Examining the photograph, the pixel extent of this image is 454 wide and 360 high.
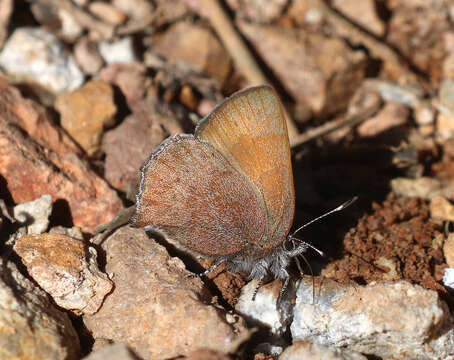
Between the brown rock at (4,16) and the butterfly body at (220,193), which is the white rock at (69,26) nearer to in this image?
the brown rock at (4,16)

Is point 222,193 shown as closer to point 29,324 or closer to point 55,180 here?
point 55,180

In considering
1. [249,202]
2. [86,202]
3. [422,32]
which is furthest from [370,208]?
[422,32]

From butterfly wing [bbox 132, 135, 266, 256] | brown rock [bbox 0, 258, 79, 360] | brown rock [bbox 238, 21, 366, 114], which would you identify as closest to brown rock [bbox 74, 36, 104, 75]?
brown rock [bbox 238, 21, 366, 114]

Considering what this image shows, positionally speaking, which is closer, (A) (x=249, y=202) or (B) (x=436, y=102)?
(A) (x=249, y=202)

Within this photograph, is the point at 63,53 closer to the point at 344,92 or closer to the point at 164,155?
the point at 164,155

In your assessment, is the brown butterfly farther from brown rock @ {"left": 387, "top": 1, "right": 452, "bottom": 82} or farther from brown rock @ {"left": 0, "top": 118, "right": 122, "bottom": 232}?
brown rock @ {"left": 387, "top": 1, "right": 452, "bottom": 82}
